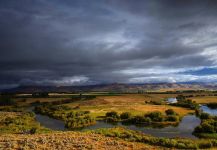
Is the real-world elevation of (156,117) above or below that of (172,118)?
above

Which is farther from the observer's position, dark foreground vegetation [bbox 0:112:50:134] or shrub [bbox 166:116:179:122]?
shrub [bbox 166:116:179:122]

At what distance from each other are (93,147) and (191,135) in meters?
31.7

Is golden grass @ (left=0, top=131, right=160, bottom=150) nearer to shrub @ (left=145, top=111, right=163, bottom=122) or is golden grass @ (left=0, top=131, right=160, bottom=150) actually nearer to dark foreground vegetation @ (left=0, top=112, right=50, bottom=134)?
dark foreground vegetation @ (left=0, top=112, right=50, bottom=134)

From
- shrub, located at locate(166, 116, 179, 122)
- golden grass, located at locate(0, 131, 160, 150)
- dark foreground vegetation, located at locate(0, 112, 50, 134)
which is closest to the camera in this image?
golden grass, located at locate(0, 131, 160, 150)

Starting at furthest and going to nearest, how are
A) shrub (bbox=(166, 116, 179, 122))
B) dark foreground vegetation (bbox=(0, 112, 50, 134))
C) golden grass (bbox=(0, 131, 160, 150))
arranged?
shrub (bbox=(166, 116, 179, 122)) → dark foreground vegetation (bbox=(0, 112, 50, 134)) → golden grass (bbox=(0, 131, 160, 150))

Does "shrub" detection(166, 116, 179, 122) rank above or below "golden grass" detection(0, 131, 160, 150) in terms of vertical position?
below

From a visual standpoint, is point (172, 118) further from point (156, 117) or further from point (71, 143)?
point (71, 143)

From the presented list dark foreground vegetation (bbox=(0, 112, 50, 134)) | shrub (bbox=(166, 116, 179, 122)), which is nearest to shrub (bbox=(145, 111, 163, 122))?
shrub (bbox=(166, 116, 179, 122))

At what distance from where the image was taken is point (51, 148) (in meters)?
48.7

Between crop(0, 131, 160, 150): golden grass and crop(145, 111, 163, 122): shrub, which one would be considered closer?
crop(0, 131, 160, 150): golden grass

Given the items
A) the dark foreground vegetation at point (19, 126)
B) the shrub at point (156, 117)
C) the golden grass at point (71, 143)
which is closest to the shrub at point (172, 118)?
the shrub at point (156, 117)

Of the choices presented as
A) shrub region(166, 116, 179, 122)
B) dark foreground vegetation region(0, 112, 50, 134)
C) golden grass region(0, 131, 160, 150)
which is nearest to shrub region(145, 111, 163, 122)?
shrub region(166, 116, 179, 122)

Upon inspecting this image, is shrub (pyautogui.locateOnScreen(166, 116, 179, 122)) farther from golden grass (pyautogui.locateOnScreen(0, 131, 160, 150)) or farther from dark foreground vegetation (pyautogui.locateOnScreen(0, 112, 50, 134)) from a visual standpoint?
golden grass (pyautogui.locateOnScreen(0, 131, 160, 150))

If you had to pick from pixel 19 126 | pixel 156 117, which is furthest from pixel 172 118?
pixel 19 126
